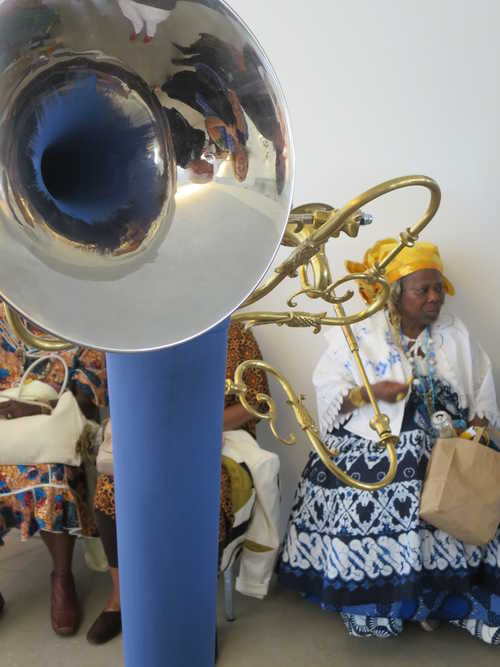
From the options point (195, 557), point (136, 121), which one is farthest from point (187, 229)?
point (195, 557)

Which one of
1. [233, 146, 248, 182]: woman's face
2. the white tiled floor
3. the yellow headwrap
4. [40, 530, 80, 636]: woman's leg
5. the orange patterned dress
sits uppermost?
[233, 146, 248, 182]: woman's face

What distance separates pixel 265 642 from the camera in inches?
72.2

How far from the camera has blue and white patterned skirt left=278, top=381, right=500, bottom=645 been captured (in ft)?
5.77

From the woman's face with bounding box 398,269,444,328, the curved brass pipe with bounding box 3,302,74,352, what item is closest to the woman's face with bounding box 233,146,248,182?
the curved brass pipe with bounding box 3,302,74,352

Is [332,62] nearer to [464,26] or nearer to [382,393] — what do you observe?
[464,26]

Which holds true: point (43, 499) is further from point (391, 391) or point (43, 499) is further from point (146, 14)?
point (146, 14)

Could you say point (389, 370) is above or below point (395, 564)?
above

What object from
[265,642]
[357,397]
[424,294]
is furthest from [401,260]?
[265,642]

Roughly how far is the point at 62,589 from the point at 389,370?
113 cm

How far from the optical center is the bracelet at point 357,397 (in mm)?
1955

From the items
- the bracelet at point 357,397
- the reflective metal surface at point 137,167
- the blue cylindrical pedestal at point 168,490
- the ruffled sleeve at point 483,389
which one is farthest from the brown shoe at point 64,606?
the reflective metal surface at point 137,167

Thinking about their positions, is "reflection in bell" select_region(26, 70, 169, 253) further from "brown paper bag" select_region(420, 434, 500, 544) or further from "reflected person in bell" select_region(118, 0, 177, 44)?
"brown paper bag" select_region(420, 434, 500, 544)

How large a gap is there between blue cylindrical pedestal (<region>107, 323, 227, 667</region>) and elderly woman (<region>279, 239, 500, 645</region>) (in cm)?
106

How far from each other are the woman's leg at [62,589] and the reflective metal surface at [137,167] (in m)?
1.52
